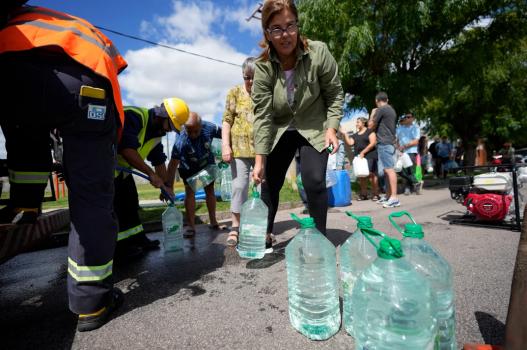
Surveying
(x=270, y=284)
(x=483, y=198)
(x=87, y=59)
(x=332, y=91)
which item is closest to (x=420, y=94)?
(x=483, y=198)

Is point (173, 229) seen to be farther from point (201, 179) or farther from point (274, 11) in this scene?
point (274, 11)

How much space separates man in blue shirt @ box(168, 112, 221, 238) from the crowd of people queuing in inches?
0.6

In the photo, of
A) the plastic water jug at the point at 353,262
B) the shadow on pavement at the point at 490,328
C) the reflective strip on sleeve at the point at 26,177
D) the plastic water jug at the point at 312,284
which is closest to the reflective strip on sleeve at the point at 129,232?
the reflective strip on sleeve at the point at 26,177

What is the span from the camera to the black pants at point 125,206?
287 centimetres

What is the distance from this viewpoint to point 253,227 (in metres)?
2.85

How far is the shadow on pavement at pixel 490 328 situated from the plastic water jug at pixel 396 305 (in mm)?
506

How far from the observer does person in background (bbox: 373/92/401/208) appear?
5434 mm

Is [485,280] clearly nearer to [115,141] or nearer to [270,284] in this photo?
[270,284]

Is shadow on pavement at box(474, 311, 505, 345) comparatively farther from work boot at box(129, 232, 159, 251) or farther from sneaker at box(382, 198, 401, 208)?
sneaker at box(382, 198, 401, 208)

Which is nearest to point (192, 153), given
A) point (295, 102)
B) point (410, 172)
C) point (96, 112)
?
point (295, 102)

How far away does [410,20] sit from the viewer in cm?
823

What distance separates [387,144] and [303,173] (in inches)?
157

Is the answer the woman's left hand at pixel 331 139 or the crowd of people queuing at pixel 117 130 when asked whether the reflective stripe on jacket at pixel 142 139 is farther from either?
the woman's left hand at pixel 331 139

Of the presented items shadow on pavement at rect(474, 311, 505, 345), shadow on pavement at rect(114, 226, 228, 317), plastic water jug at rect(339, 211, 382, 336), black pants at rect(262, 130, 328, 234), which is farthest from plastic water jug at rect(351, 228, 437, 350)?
shadow on pavement at rect(114, 226, 228, 317)
